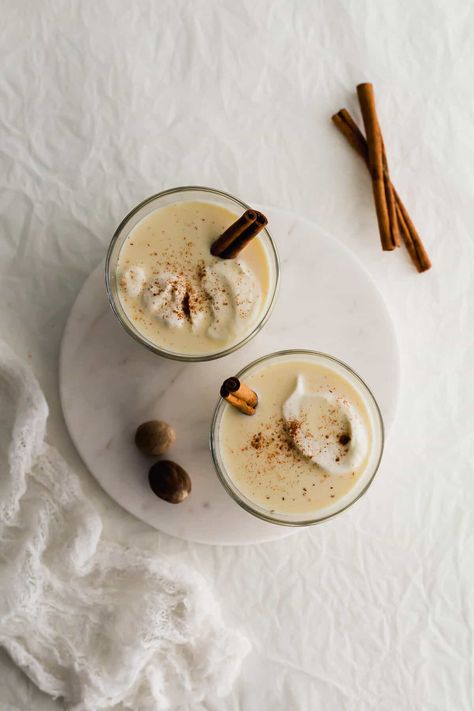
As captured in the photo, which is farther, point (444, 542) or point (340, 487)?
point (444, 542)

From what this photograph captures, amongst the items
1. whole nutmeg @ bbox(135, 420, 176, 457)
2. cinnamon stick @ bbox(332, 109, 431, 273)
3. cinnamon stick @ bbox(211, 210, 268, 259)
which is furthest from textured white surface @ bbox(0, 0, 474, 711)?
cinnamon stick @ bbox(211, 210, 268, 259)

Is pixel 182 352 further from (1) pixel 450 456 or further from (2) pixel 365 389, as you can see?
(1) pixel 450 456

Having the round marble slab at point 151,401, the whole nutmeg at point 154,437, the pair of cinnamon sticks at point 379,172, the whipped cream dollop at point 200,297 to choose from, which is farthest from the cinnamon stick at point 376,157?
the whole nutmeg at point 154,437

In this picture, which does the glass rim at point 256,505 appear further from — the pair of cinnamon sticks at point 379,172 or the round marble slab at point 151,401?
the pair of cinnamon sticks at point 379,172

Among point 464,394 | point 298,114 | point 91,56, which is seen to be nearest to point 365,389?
point 464,394

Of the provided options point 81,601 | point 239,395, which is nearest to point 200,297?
point 239,395

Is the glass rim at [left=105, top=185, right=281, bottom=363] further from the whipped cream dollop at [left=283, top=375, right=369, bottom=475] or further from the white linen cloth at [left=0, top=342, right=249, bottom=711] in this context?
the white linen cloth at [left=0, top=342, right=249, bottom=711]
